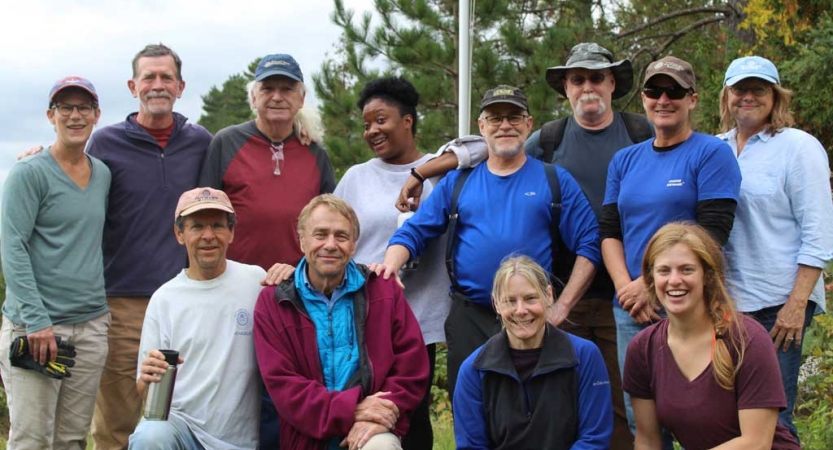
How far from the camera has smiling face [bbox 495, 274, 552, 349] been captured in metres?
3.93

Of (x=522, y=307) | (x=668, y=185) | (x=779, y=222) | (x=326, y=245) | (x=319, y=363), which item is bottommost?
(x=319, y=363)

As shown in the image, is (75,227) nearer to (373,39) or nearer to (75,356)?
(75,356)

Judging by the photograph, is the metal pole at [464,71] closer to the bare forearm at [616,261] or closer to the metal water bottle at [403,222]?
the metal water bottle at [403,222]

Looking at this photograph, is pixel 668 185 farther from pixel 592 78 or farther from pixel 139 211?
pixel 139 211

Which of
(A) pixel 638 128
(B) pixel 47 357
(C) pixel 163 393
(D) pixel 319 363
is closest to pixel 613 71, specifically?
(A) pixel 638 128

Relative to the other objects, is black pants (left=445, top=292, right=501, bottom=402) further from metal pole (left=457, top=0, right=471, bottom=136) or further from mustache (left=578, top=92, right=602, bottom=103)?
metal pole (left=457, top=0, right=471, bottom=136)

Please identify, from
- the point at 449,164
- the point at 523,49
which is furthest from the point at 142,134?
the point at 523,49

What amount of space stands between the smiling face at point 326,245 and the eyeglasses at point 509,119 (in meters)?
0.92

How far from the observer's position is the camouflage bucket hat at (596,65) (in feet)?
15.9

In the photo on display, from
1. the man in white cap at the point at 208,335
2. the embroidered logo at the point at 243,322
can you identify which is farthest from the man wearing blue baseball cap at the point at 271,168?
the embroidered logo at the point at 243,322

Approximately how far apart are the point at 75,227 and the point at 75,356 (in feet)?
2.26

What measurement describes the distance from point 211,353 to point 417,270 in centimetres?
124

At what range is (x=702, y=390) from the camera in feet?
12.0

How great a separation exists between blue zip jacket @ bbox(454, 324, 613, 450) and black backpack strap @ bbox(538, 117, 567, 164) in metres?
1.22
